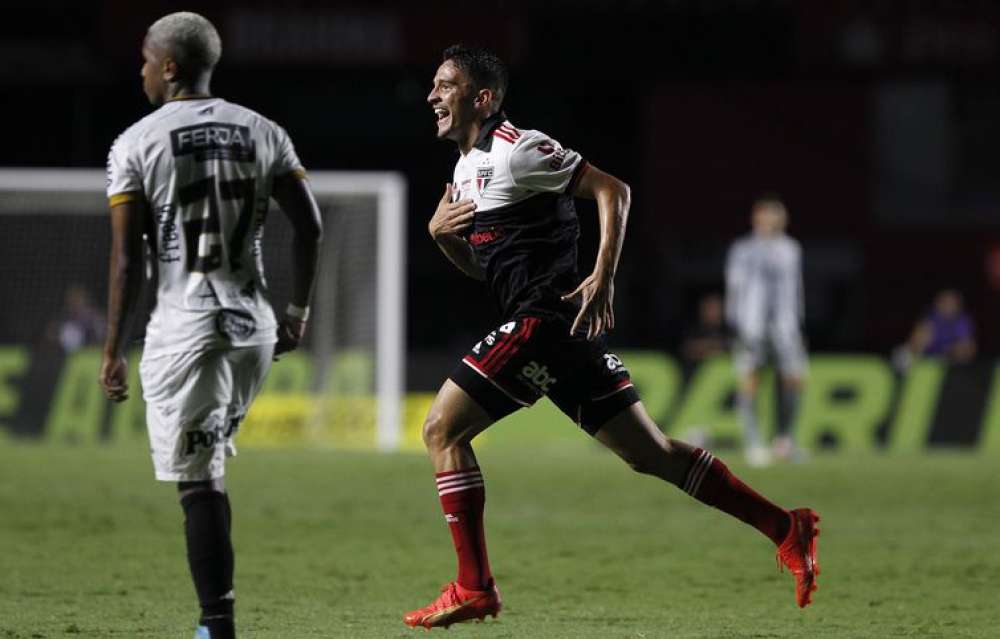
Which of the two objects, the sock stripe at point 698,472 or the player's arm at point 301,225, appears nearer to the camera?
the player's arm at point 301,225

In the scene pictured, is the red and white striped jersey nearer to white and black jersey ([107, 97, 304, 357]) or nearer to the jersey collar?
the jersey collar

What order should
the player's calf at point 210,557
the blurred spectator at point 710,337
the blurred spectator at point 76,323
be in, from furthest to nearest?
the blurred spectator at point 710,337 < the blurred spectator at point 76,323 < the player's calf at point 210,557

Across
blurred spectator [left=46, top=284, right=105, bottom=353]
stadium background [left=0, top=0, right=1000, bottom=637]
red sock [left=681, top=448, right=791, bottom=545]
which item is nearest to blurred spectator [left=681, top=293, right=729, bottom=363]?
stadium background [left=0, top=0, right=1000, bottom=637]

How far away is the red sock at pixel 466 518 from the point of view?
582cm

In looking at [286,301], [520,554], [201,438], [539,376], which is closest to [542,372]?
[539,376]

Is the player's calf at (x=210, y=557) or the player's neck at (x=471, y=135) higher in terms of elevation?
the player's neck at (x=471, y=135)

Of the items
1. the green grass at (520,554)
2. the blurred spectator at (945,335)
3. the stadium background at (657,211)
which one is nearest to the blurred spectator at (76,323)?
the stadium background at (657,211)

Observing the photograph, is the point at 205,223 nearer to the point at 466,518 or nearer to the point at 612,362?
the point at 466,518

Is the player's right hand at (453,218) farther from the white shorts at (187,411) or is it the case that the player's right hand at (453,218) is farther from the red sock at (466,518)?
the white shorts at (187,411)

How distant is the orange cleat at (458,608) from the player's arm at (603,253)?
97 centimetres

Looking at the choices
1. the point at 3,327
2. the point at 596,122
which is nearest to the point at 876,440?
the point at 3,327

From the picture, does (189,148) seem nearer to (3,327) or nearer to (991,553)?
(991,553)

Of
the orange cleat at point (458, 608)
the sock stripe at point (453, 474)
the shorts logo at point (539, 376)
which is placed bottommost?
the orange cleat at point (458, 608)

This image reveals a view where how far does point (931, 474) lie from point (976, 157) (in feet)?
69.3
